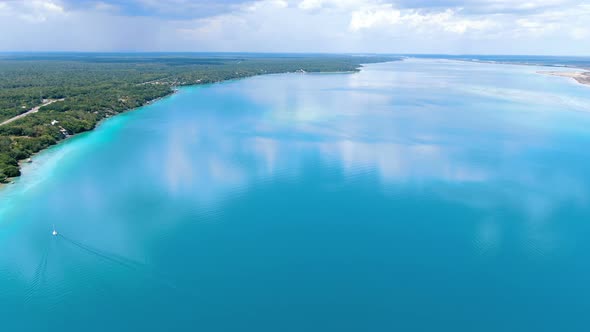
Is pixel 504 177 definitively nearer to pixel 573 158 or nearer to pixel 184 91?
pixel 573 158

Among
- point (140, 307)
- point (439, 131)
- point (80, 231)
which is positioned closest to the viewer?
point (140, 307)

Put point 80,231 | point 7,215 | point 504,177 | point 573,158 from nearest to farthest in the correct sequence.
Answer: point 80,231, point 7,215, point 504,177, point 573,158

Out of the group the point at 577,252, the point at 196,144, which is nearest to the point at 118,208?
the point at 196,144

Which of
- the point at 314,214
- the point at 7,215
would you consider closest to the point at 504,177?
the point at 314,214

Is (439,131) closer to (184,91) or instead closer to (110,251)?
(110,251)

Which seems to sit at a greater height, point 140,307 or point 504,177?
point 504,177

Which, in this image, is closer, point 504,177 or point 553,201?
point 553,201
